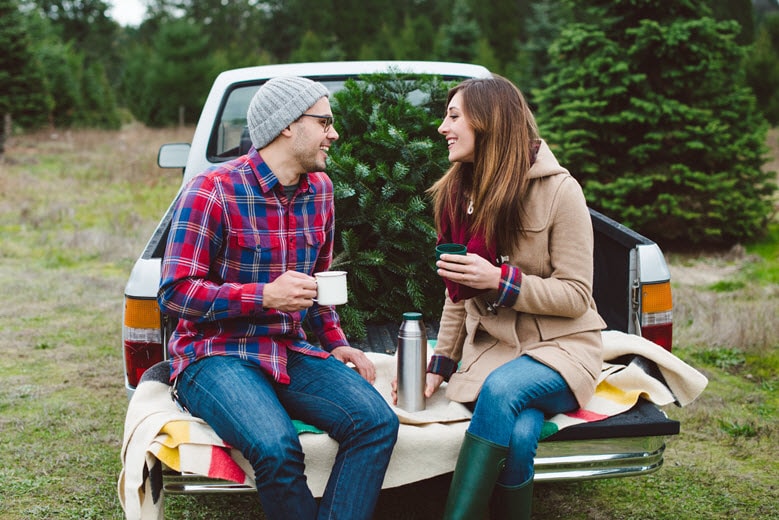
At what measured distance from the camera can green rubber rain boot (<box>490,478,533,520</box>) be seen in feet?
8.12

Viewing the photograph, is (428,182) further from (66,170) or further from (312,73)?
(66,170)

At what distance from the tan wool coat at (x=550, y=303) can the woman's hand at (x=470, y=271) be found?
12cm

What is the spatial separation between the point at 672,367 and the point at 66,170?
16.4 metres

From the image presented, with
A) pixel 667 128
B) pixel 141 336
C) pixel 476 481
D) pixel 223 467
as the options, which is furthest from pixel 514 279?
pixel 667 128

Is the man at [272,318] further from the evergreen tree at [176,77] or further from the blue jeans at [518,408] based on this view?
the evergreen tree at [176,77]

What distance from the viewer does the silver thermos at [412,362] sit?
2.80 m

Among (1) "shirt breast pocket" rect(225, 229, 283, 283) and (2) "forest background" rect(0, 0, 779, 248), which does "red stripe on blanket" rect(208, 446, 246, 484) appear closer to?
Answer: (1) "shirt breast pocket" rect(225, 229, 283, 283)

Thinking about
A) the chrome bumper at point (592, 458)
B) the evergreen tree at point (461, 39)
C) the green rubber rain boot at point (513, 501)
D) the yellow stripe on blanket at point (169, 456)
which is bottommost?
the green rubber rain boot at point (513, 501)

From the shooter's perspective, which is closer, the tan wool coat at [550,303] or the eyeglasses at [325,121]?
the tan wool coat at [550,303]

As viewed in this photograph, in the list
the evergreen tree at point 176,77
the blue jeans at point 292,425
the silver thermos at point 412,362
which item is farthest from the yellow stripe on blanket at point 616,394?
the evergreen tree at point 176,77

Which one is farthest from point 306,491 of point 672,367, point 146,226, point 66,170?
point 66,170

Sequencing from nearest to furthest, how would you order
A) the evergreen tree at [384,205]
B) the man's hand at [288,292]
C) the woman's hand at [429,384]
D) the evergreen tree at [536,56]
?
the man's hand at [288,292] → the woman's hand at [429,384] → the evergreen tree at [384,205] → the evergreen tree at [536,56]

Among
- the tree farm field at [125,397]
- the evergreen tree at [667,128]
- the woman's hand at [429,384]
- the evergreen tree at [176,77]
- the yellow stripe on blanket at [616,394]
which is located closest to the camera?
the yellow stripe on blanket at [616,394]

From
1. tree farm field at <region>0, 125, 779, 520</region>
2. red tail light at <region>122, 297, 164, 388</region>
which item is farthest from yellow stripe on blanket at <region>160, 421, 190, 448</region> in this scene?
tree farm field at <region>0, 125, 779, 520</region>
